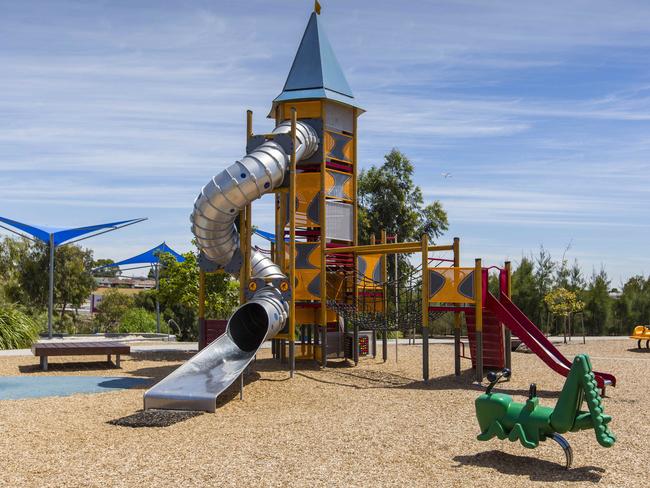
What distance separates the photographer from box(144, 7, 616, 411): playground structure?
13617 mm

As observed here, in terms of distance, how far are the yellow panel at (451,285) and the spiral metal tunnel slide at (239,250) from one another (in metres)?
3.04

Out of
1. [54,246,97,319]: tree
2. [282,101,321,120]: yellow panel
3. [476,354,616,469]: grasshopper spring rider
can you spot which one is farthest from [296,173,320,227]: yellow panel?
[54,246,97,319]: tree

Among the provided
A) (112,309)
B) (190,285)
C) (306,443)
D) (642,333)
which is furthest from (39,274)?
(306,443)

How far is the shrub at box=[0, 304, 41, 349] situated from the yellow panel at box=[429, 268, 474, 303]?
13.9 metres

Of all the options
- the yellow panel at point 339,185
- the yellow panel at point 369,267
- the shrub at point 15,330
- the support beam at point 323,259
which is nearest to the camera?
the support beam at point 323,259

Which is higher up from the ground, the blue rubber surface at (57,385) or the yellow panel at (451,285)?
the yellow panel at (451,285)

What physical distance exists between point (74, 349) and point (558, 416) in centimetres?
1185

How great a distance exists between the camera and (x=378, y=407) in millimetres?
10938

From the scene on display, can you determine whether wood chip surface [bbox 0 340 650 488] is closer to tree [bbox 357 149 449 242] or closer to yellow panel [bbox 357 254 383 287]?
yellow panel [bbox 357 254 383 287]

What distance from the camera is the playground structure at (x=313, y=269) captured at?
13617 millimetres

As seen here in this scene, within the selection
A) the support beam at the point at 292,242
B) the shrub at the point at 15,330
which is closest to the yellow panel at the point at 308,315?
the support beam at the point at 292,242

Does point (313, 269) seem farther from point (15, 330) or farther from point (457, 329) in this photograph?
point (15, 330)

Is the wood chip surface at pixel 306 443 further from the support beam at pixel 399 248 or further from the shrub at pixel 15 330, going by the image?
the shrub at pixel 15 330

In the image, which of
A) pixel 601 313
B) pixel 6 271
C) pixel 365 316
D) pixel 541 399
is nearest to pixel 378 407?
pixel 541 399
